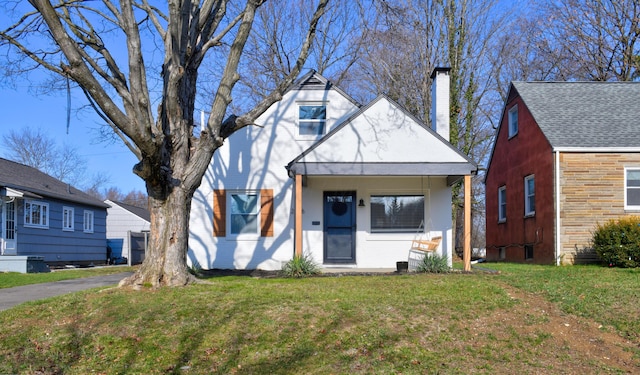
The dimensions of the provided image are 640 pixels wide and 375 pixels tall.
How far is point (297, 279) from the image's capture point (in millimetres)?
11242

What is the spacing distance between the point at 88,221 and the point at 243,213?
40.4ft

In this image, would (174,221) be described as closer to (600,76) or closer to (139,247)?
(139,247)

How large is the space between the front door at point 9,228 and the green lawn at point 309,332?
10730 mm

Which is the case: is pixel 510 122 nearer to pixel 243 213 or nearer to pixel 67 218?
pixel 243 213

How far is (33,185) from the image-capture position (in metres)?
20.2

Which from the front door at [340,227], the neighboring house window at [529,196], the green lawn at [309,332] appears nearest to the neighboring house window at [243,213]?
the front door at [340,227]

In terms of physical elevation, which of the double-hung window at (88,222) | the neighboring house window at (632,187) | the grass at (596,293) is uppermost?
the neighboring house window at (632,187)

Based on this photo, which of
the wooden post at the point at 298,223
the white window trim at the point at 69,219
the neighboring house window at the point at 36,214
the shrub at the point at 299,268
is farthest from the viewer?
the white window trim at the point at 69,219

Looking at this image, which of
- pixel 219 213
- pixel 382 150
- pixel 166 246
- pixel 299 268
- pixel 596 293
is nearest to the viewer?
pixel 596 293

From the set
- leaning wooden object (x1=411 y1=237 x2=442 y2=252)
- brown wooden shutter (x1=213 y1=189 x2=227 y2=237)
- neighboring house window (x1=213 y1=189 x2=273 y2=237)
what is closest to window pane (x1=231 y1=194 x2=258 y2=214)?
neighboring house window (x1=213 y1=189 x2=273 y2=237)

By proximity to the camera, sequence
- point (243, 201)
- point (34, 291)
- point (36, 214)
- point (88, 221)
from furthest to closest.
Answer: point (88, 221) < point (36, 214) < point (243, 201) < point (34, 291)

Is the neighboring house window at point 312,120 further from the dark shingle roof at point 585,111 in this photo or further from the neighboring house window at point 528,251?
the neighboring house window at point 528,251

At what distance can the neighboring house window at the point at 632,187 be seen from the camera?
15.3m

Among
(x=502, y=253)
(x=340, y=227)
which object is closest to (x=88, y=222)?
(x=340, y=227)
